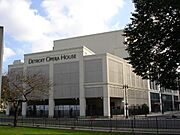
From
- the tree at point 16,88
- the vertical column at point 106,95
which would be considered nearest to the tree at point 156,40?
the tree at point 16,88

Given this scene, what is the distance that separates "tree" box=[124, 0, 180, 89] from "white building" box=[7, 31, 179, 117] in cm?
4736

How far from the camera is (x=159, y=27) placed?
21.8 meters

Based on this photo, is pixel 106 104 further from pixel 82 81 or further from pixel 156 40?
pixel 156 40

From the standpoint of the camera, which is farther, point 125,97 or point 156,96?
point 156,96

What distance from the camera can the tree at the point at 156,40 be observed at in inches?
840

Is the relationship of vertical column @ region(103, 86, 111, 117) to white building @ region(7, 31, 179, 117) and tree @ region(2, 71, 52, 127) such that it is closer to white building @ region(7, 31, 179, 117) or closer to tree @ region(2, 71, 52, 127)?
white building @ region(7, 31, 179, 117)

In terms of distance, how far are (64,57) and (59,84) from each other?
7677mm

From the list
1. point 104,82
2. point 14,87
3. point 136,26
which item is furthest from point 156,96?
point 136,26

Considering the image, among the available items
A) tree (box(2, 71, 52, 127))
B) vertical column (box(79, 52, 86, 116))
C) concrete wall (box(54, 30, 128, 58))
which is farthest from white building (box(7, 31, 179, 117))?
tree (box(2, 71, 52, 127))

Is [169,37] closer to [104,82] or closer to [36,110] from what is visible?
[104,82]

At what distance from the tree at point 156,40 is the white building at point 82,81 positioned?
155 feet

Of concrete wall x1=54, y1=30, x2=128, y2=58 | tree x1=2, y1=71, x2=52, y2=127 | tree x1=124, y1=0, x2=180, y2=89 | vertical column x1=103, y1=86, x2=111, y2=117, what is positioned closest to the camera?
tree x1=124, y1=0, x2=180, y2=89

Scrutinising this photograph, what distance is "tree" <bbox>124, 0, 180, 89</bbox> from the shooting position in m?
21.3

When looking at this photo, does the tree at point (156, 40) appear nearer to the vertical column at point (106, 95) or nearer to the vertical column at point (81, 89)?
the vertical column at point (106, 95)
